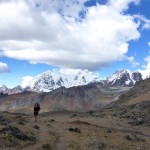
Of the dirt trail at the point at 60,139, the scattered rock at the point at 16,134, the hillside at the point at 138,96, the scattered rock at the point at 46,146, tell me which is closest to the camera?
the scattered rock at the point at 46,146

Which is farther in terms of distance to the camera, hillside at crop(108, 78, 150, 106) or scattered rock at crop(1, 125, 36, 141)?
hillside at crop(108, 78, 150, 106)

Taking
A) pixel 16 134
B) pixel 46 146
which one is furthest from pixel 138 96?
pixel 46 146

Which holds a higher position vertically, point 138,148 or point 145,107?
point 145,107

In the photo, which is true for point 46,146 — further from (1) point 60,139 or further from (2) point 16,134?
(1) point 60,139

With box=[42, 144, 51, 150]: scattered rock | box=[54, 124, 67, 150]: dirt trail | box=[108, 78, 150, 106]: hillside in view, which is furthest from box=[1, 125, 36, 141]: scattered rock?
box=[108, 78, 150, 106]: hillside

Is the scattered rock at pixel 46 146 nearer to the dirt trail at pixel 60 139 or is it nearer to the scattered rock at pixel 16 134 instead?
the dirt trail at pixel 60 139

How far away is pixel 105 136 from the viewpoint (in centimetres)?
3628

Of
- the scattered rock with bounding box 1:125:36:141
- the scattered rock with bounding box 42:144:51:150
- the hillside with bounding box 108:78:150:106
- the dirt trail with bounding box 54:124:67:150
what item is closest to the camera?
the scattered rock with bounding box 42:144:51:150

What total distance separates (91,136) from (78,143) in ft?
15.6

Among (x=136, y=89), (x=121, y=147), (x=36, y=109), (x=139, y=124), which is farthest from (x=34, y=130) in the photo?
(x=136, y=89)

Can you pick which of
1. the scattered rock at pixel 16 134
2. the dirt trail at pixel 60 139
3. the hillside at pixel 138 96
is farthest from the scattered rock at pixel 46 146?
the hillside at pixel 138 96

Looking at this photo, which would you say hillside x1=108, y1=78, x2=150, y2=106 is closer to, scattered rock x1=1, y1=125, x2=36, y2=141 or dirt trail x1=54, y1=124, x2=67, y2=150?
dirt trail x1=54, y1=124, x2=67, y2=150

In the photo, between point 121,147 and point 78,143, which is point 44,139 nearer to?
point 78,143

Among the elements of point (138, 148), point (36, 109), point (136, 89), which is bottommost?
point (138, 148)
